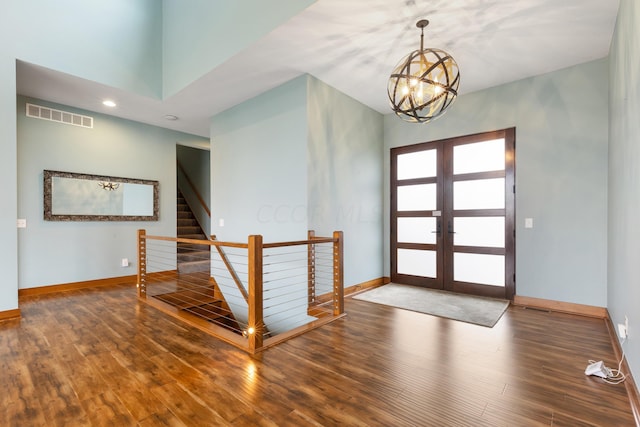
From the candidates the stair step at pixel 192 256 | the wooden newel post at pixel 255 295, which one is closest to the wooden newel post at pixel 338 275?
the wooden newel post at pixel 255 295

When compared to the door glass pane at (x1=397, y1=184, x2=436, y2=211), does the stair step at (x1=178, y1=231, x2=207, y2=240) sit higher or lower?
lower

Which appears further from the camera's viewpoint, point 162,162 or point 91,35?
point 162,162

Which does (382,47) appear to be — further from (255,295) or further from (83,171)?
(83,171)

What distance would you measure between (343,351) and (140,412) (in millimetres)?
1486

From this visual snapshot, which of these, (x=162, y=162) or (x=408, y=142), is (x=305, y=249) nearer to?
(x=408, y=142)

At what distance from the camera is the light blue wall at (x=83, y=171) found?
440 cm

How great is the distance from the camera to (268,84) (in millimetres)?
4020

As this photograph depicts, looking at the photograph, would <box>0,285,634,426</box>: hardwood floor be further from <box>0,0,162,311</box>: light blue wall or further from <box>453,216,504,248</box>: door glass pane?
<box>0,0,162,311</box>: light blue wall

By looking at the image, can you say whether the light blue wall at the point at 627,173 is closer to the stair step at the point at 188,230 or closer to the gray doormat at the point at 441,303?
the gray doormat at the point at 441,303

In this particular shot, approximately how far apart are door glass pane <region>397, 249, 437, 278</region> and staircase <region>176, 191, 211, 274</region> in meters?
4.00

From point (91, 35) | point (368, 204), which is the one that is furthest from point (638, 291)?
point (91, 35)

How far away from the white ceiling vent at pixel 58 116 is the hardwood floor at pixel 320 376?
3.15 m

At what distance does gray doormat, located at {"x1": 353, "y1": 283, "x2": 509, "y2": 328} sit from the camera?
3375 mm

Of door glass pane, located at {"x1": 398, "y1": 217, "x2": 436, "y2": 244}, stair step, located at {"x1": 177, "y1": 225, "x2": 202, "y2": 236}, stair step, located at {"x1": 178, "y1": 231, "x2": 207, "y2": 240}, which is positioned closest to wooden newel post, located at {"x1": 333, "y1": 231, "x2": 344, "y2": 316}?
door glass pane, located at {"x1": 398, "y1": 217, "x2": 436, "y2": 244}
